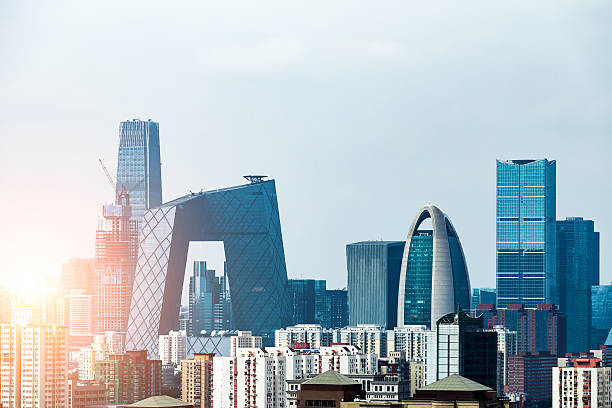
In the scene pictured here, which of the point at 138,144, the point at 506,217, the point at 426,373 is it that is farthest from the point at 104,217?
the point at 426,373

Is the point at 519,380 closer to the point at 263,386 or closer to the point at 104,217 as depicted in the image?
the point at 263,386

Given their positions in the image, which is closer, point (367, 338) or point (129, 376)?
point (129, 376)

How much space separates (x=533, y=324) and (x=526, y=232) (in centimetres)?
2559

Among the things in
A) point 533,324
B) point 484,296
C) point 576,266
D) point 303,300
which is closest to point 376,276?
point 303,300

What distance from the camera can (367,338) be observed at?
132 meters

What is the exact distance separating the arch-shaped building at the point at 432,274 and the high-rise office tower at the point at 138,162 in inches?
1784

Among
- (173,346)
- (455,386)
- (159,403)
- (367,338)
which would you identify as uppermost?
(455,386)

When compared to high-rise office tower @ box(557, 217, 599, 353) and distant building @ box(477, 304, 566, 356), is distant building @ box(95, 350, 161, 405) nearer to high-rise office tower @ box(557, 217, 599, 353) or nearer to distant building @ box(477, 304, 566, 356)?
distant building @ box(477, 304, 566, 356)

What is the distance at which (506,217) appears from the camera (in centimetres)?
17712

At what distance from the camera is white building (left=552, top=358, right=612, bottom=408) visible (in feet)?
268

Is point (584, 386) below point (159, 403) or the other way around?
below

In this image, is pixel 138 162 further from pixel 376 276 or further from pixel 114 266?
pixel 376 276

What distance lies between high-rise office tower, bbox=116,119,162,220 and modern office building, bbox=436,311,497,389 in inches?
3828

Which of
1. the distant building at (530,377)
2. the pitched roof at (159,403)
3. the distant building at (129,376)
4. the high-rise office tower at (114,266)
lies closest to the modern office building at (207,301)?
the high-rise office tower at (114,266)
